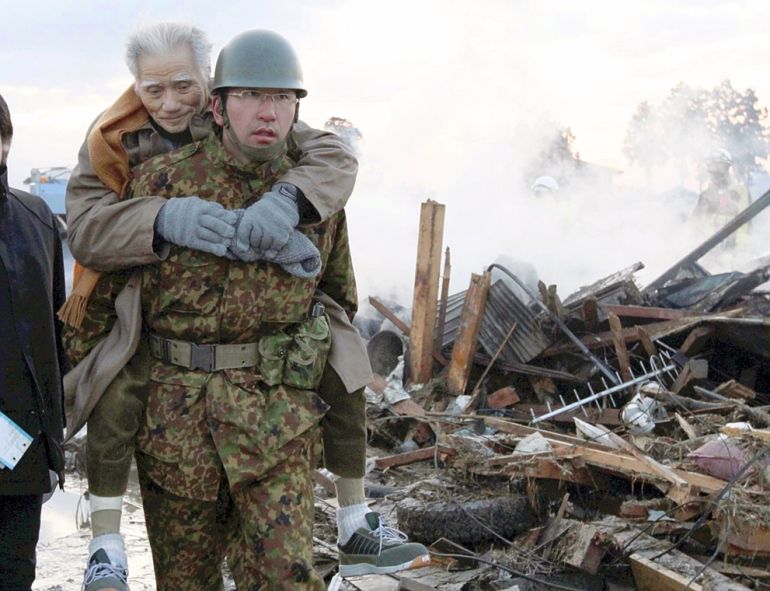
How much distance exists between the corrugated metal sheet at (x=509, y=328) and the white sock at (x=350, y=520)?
6076 mm

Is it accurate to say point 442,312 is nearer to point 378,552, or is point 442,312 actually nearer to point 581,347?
point 581,347

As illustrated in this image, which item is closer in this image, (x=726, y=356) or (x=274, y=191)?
(x=274, y=191)

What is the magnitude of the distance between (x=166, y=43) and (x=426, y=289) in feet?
21.8

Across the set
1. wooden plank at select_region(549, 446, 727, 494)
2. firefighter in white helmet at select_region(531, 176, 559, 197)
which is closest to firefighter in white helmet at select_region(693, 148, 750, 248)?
firefighter in white helmet at select_region(531, 176, 559, 197)

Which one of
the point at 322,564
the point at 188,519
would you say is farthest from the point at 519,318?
the point at 188,519

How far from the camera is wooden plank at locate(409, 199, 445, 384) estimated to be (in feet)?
32.6

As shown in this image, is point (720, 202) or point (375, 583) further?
point (720, 202)

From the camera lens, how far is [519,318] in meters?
10.0

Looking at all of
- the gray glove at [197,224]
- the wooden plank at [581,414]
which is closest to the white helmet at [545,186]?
the wooden plank at [581,414]

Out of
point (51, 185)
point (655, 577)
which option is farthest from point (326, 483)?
point (51, 185)

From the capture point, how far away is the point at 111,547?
330 centimetres

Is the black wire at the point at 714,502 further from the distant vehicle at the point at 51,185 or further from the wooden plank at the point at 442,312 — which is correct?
the distant vehicle at the point at 51,185

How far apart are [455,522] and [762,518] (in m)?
1.72

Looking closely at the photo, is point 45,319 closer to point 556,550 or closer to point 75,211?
point 75,211
